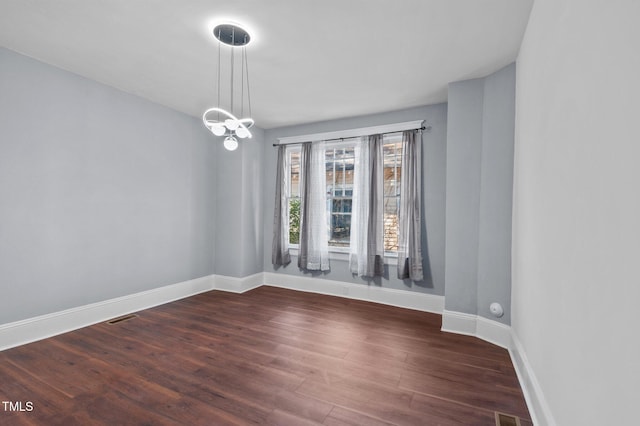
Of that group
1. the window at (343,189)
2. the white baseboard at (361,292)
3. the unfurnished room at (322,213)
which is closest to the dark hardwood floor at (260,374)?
the unfurnished room at (322,213)

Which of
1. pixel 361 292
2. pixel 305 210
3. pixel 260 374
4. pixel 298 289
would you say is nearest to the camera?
pixel 260 374

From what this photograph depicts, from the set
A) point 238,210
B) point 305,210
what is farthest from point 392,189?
point 238,210

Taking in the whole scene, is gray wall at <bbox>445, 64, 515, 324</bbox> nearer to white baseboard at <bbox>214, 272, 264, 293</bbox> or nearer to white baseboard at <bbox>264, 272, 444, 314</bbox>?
white baseboard at <bbox>264, 272, 444, 314</bbox>

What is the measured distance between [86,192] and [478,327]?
14.9 ft

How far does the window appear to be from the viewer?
4.30 m

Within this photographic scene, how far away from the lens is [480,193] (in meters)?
3.17

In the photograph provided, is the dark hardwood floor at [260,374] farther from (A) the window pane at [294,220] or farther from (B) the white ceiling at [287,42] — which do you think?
(B) the white ceiling at [287,42]

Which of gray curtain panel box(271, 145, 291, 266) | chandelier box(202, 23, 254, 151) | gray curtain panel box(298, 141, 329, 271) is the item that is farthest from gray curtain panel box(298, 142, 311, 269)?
chandelier box(202, 23, 254, 151)

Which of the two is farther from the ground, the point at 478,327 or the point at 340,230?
the point at 340,230

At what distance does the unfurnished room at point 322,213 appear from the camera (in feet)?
4.20

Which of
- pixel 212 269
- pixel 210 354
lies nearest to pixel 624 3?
pixel 210 354

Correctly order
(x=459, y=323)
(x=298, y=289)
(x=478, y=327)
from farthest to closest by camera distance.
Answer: (x=298, y=289) → (x=459, y=323) → (x=478, y=327)

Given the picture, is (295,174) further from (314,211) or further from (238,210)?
(238,210)

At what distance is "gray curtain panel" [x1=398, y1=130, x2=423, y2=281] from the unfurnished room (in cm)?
3
